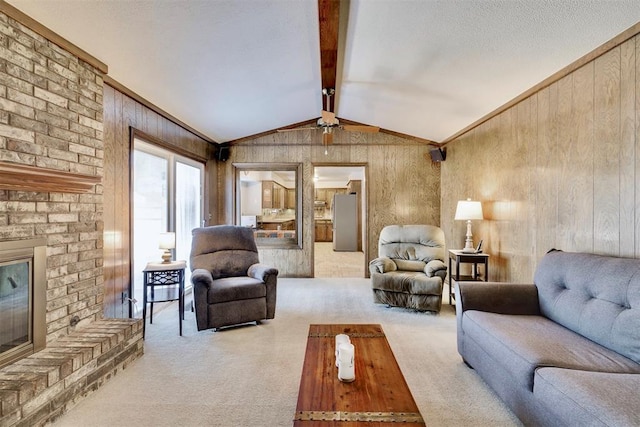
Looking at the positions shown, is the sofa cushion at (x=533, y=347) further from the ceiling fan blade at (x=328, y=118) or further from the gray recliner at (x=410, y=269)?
the ceiling fan blade at (x=328, y=118)

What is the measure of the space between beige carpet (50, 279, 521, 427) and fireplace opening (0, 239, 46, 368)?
510 mm

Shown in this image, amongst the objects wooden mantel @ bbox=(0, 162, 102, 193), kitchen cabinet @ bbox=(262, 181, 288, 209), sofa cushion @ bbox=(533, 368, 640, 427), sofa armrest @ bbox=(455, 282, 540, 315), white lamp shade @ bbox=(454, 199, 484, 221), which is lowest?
sofa cushion @ bbox=(533, 368, 640, 427)

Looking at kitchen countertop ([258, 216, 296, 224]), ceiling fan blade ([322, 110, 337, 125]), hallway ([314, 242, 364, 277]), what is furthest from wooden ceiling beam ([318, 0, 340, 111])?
hallway ([314, 242, 364, 277])

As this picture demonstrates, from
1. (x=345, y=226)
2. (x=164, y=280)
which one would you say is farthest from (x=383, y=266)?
(x=345, y=226)

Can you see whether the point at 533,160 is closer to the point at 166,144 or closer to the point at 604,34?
the point at 604,34

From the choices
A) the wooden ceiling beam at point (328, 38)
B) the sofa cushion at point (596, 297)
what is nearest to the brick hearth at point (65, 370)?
the wooden ceiling beam at point (328, 38)

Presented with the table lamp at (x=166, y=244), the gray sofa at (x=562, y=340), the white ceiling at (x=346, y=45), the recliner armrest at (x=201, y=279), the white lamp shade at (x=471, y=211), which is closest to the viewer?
the gray sofa at (x=562, y=340)

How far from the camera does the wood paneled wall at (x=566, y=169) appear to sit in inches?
88.7

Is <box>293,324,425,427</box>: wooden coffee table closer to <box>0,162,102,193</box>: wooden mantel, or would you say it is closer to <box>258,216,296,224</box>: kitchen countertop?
<box>0,162,102,193</box>: wooden mantel

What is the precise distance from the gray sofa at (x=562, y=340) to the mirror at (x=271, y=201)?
12.5ft

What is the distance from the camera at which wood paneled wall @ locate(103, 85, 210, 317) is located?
2.96 meters

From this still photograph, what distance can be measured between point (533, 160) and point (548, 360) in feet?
7.48

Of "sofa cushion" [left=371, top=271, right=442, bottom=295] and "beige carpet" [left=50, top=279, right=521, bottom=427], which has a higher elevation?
"sofa cushion" [left=371, top=271, right=442, bottom=295]

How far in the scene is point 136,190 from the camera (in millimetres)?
3711
